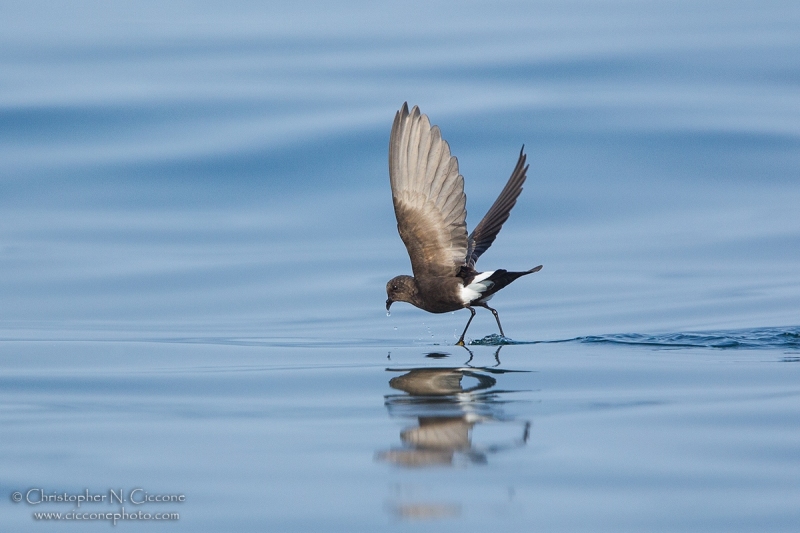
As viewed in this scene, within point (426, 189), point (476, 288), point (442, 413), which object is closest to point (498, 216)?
point (476, 288)

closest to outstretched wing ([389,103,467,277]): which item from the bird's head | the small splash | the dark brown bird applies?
the dark brown bird

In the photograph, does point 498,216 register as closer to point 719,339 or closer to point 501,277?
point 501,277

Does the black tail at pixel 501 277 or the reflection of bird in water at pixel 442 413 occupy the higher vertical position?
the black tail at pixel 501 277

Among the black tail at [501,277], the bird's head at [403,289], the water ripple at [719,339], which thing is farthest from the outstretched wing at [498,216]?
the water ripple at [719,339]

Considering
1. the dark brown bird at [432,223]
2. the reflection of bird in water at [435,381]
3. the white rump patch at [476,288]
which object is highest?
the dark brown bird at [432,223]

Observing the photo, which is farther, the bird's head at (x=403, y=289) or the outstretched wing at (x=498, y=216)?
the outstretched wing at (x=498, y=216)

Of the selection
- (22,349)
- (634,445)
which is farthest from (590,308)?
(634,445)

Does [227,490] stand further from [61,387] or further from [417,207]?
[417,207]

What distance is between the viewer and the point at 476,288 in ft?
24.9

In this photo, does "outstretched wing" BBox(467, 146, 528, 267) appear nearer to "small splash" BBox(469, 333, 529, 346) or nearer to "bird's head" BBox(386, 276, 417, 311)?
"bird's head" BBox(386, 276, 417, 311)

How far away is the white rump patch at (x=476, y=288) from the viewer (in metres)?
7.49

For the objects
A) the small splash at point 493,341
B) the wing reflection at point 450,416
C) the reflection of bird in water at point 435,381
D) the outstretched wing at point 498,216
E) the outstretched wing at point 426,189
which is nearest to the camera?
the wing reflection at point 450,416

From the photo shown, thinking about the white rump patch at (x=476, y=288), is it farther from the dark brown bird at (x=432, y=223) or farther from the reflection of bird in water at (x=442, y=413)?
the reflection of bird in water at (x=442, y=413)

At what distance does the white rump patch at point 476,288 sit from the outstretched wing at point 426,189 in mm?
141
